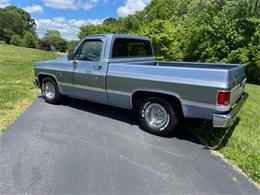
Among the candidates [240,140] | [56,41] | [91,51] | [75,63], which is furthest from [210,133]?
[56,41]

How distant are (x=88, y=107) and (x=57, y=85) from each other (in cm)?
94

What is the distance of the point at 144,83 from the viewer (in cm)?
623

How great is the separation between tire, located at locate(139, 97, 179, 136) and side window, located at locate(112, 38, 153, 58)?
1419 millimetres

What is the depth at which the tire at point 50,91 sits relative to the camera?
8.45m

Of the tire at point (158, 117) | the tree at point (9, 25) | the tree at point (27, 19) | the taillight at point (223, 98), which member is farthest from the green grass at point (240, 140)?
the tree at point (27, 19)

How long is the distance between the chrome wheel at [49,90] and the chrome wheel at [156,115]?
10.1ft

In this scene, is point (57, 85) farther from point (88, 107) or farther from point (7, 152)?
point (7, 152)

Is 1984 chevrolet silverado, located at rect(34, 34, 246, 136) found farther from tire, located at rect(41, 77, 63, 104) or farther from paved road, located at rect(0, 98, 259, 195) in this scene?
paved road, located at rect(0, 98, 259, 195)

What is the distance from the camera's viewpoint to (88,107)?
841 centimetres

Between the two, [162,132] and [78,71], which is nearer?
[162,132]

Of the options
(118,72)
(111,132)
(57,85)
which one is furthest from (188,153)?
(57,85)

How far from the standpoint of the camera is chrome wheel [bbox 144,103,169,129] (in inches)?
246

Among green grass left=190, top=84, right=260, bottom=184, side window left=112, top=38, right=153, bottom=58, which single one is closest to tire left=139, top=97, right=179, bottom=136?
green grass left=190, top=84, right=260, bottom=184

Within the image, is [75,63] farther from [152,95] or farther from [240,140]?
[240,140]
